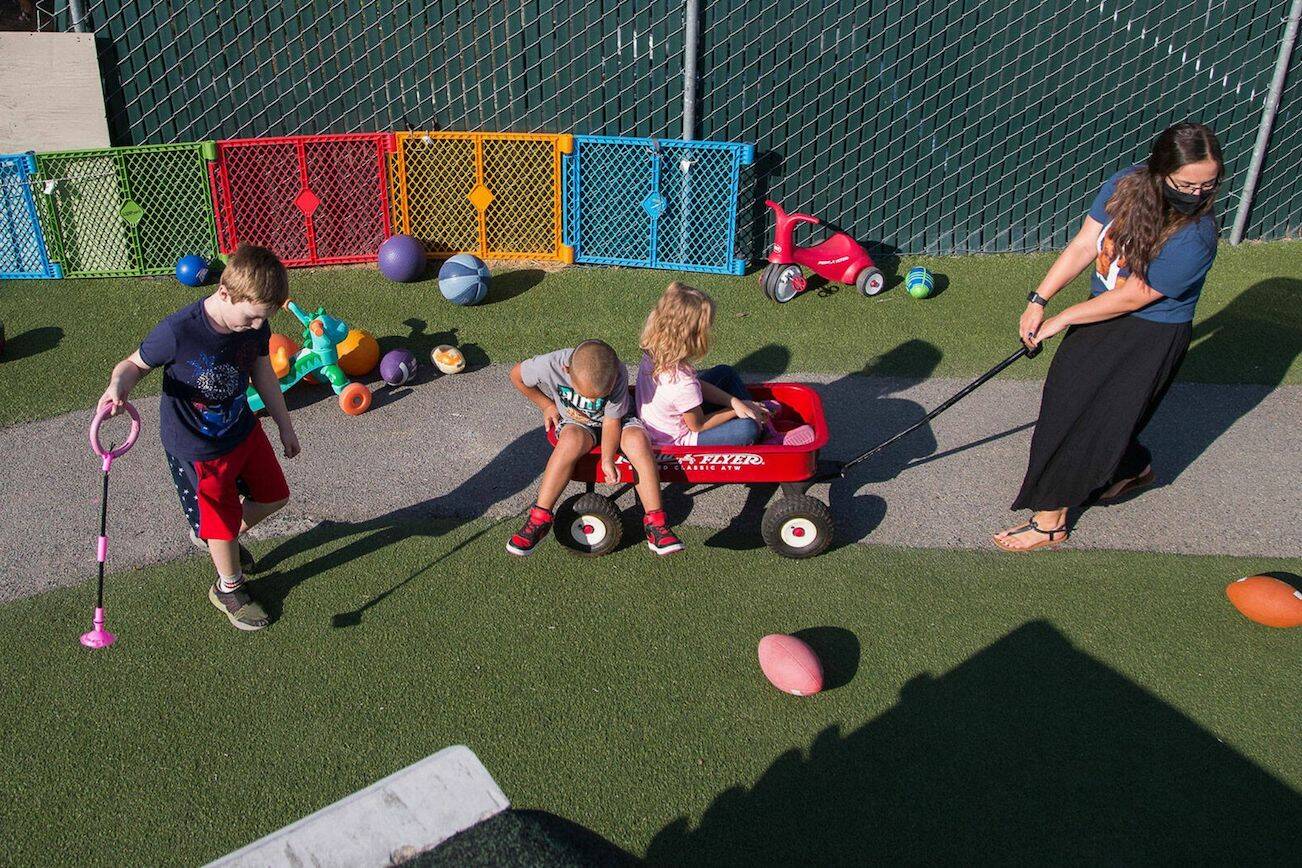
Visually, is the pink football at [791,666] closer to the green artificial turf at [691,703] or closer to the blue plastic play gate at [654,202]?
the green artificial turf at [691,703]

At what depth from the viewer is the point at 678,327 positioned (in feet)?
14.8

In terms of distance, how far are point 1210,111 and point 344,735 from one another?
26.6 feet

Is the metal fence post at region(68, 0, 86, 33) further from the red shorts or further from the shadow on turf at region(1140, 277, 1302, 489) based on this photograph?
the shadow on turf at region(1140, 277, 1302, 489)

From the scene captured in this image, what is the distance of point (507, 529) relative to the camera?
16.8ft

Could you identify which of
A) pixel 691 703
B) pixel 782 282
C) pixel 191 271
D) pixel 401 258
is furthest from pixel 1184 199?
pixel 191 271

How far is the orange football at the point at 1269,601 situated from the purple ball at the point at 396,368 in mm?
4658

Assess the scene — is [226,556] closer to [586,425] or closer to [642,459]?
[586,425]

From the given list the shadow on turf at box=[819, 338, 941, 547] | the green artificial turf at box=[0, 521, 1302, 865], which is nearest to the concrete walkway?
the shadow on turf at box=[819, 338, 941, 547]

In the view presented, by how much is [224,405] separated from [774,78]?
17.8 feet

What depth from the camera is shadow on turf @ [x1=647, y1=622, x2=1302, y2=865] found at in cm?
338

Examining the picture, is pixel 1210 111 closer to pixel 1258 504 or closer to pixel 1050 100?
pixel 1050 100

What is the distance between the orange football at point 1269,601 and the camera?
436 cm

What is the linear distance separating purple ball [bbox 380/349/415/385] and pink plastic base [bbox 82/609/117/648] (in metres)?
2.52

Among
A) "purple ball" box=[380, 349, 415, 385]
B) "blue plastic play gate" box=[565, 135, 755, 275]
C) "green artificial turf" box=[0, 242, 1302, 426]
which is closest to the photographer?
"purple ball" box=[380, 349, 415, 385]
